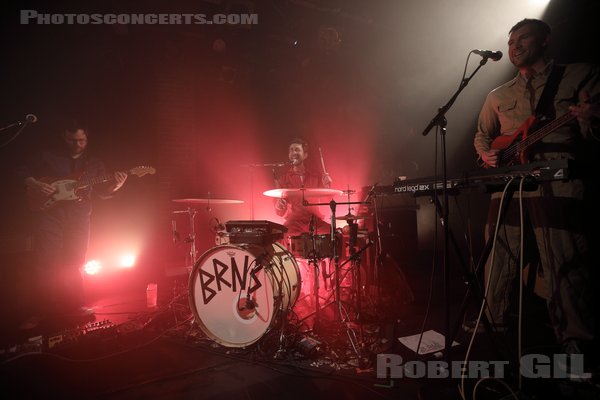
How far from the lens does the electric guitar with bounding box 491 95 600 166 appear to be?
7.82 ft

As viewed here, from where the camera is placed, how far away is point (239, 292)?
3.31 meters

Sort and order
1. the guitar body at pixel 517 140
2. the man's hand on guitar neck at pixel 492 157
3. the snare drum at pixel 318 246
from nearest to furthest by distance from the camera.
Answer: the guitar body at pixel 517 140 < the man's hand on guitar neck at pixel 492 157 < the snare drum at pixel 318 246

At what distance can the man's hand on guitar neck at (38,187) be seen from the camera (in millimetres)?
4566

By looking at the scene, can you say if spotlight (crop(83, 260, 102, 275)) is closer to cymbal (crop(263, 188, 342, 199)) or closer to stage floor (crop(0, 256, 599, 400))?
stage floor (crop(0, 256, 599, 400))

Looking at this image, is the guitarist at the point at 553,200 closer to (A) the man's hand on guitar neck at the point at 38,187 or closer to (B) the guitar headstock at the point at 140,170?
(B) the guitar headstock at the point at 140,170

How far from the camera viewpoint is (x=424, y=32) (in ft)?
20.3

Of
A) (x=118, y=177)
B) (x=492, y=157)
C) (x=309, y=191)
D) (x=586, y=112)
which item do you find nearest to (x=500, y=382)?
(x=492, y=157)

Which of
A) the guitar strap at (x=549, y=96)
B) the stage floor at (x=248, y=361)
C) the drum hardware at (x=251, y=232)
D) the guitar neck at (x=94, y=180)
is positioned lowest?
the stage floor at (x=248, y=361)

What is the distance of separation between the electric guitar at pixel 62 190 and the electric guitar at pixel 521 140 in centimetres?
557

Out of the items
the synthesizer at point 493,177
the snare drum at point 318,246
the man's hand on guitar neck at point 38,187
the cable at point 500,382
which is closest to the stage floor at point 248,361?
the cable at point 500,382

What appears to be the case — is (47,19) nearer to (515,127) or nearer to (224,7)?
(224,7)

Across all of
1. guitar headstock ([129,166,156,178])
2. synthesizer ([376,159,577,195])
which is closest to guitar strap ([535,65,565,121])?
synthesizer ([376,159,577,195])

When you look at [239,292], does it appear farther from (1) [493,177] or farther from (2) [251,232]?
(1) [493,177]

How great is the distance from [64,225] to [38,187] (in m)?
0.69
